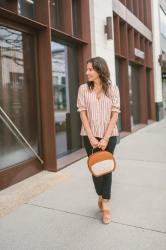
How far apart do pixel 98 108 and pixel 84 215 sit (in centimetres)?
132

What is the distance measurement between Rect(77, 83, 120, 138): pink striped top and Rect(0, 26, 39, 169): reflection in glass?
212 cm

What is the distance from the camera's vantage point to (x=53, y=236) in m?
3.41

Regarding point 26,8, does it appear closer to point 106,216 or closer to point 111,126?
point 111,126

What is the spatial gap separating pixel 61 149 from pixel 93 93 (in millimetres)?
3763

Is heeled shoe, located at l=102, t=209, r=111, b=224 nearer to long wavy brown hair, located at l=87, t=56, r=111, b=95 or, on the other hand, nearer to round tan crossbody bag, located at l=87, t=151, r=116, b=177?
round tan crossbody bag, located at l=87, t=151, r=116, b=177

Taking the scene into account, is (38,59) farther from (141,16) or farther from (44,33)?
(141,16)

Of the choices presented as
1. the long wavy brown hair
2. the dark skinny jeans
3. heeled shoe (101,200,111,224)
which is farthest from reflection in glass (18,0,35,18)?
heeled shoe (101,200,111,224)

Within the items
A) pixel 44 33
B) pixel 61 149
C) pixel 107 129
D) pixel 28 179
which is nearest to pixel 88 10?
pixel 44 33

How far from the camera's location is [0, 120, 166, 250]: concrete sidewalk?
327cm

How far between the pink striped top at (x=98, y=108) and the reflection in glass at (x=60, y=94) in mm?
3362

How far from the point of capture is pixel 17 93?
5.74 metres

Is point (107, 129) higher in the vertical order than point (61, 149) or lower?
higher

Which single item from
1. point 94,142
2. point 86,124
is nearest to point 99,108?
point 86,124

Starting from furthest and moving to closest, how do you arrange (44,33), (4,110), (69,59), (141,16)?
(141,16) < (69,59) < (44,33) < (4,110)
